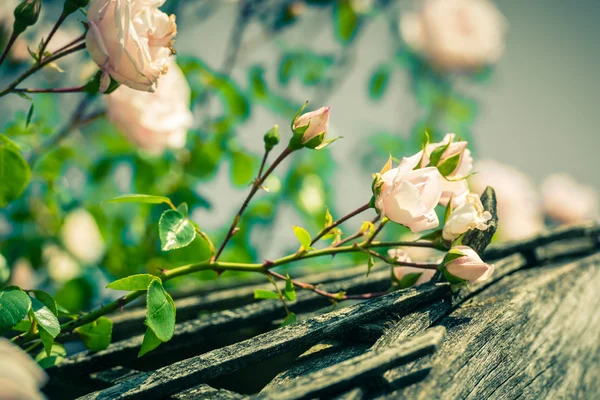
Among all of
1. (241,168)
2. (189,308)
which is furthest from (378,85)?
(189,308)

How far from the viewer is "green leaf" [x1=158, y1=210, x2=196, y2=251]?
80cm

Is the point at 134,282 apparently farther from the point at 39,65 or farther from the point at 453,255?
the point at 453,255

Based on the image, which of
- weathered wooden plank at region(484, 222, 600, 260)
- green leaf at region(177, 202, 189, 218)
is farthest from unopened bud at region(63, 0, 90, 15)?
weathered wooden plank at region(484, 222, 600, 260)

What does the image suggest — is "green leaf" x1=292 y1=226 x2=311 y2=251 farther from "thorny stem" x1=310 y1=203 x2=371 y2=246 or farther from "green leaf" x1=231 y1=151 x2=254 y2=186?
"green leaf" x1=231 y1=151 x2=254 y2=186

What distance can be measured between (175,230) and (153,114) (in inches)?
23.3

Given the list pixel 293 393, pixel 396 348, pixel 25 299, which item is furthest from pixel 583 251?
pixel 25 299

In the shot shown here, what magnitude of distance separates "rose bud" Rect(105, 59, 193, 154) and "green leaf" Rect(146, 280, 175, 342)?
66 cm

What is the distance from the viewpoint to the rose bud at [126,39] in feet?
2.51

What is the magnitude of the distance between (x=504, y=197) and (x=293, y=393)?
8.39 feet

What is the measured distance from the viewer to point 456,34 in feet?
8.04

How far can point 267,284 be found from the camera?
165 cm

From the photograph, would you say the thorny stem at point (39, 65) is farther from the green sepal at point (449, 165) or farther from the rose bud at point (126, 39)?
the green sepal at point (449, 165)

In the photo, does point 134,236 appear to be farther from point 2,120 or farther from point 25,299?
point 25,299

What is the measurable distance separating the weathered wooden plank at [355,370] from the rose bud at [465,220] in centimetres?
18
